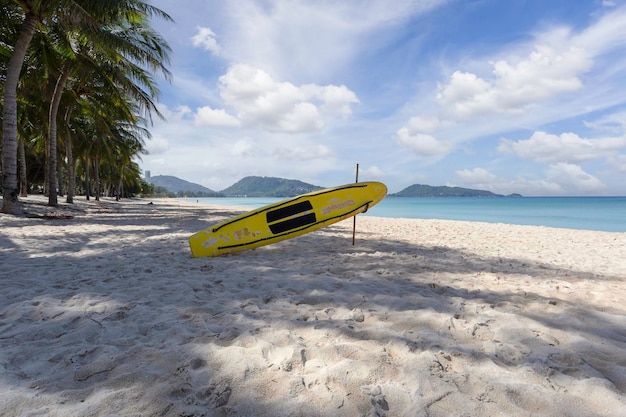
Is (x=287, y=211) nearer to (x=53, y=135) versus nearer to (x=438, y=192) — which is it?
(x=53, y=135)

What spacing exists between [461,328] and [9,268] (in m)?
4.98

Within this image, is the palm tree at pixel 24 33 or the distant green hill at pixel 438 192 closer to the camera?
the palm tree at pixel 24 33

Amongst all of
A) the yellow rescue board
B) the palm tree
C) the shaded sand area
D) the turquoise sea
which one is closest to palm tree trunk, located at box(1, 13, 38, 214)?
the palm tree

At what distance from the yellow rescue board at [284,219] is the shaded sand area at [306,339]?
0.71m

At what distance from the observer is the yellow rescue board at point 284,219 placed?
17.3 feet

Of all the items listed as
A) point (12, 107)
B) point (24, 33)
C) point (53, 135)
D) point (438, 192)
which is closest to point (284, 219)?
point (12, 107)

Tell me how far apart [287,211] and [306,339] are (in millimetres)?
3713

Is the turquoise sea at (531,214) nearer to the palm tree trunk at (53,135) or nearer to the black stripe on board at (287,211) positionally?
the black stripe on board at (287,211)

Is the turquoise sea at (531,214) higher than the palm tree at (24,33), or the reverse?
the palm tree at (24,33)

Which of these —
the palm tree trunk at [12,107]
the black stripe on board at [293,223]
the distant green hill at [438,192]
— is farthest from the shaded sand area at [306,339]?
the distant green hill at [438,192]

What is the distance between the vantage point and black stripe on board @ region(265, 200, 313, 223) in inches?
227

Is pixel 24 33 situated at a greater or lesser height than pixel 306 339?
greater

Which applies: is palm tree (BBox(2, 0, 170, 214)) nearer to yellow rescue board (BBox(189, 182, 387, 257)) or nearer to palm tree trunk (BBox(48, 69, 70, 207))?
palm tree trunk (BBox(48, 69, 70, 207))

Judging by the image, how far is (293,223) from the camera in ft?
19.1
